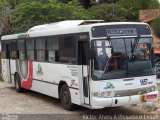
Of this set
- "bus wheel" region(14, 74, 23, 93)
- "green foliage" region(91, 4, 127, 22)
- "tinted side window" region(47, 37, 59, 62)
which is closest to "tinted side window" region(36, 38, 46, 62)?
"tinted side window" region(47, 37, 59, 62)

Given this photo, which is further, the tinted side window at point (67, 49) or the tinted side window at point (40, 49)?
the tinted side window at point (40, 49)

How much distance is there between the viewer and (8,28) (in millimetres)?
33438

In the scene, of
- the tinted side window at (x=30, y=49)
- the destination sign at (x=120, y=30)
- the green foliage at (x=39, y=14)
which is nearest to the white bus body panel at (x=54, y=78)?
the tinted side window at (x=30, y=49)

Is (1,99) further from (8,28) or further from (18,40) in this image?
(8,28)

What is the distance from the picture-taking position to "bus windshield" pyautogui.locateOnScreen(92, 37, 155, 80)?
37.5 ft

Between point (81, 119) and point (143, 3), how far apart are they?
120 ft

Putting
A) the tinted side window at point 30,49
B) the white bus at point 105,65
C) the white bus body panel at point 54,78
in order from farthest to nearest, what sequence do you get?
the tinted side window at point 30,49 < the white bus body panel at point 54,78 < the white bus at point 105,65

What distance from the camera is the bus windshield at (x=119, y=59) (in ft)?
37.5

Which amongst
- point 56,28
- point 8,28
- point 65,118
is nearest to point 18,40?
point 56,28

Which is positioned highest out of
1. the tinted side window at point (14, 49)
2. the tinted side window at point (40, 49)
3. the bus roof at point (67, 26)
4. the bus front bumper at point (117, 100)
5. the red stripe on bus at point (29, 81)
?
the bus roof at point (67, 26)

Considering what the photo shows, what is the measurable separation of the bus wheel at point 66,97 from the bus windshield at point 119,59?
6.54 ft

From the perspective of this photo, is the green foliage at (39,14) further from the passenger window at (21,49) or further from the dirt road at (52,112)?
the dirt road at (52,112)

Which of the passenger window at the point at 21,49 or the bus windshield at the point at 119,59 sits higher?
the bus windshield at the point at 119,59

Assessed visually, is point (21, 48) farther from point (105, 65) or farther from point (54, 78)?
point (105, 65)
